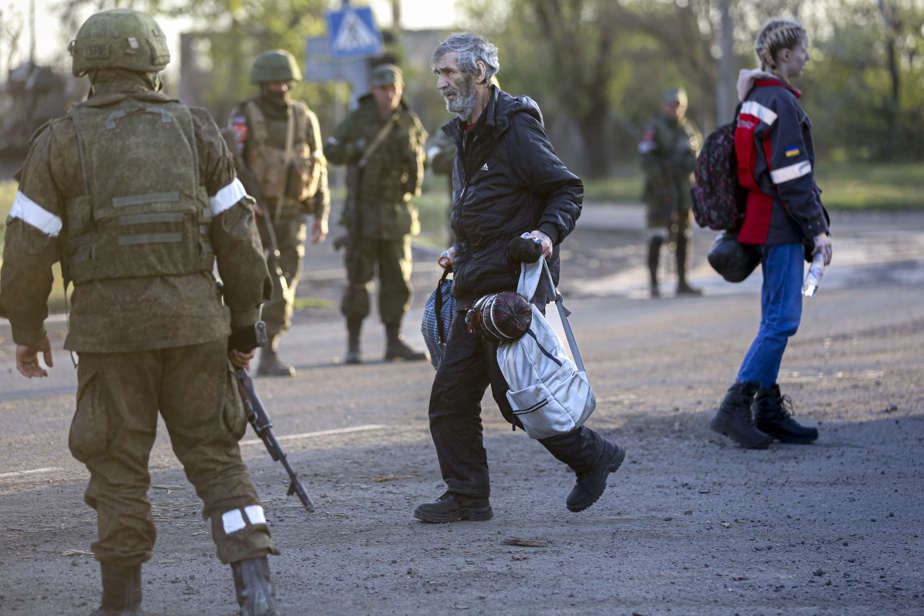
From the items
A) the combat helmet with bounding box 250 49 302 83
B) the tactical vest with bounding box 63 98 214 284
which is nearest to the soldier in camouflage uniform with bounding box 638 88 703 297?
the combat helmet with bounding box 250 49 302 83

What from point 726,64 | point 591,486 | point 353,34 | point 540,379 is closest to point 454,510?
point 591,486

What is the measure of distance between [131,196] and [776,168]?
11.8ft

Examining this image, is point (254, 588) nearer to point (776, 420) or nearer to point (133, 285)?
point (133, 285)

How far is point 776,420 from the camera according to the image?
255 inches

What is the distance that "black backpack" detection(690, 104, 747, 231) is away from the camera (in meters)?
6.41

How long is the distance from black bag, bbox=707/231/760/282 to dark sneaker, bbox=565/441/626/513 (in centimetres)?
183

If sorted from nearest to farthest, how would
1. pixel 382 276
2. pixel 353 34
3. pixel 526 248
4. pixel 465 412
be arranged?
1. pixel 526 248
2. pixel 465 412
3. pixel 382 276
4. pixel 353 34

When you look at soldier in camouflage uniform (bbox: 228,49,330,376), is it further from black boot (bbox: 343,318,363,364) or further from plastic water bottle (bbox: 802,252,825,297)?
plastic water bottle (bbox: 802,252,825,297)

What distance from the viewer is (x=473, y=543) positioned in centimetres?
477

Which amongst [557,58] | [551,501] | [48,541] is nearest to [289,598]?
[48,541]

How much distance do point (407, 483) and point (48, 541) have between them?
1704 millimetres

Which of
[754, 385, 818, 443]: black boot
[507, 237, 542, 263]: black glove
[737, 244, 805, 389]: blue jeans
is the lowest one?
[754, 385, 818, 443]: black boot

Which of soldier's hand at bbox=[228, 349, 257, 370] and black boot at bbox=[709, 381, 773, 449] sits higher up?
soldier's hand at bbox=[228, 349, 257, 370]

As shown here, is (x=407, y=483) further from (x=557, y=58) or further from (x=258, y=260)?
(x=557, y=58)
